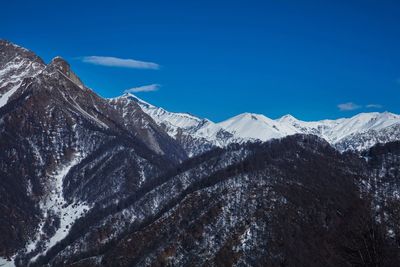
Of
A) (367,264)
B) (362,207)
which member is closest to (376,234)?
(367,264)

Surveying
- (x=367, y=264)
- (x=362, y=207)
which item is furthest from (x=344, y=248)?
(x=362, y=207)

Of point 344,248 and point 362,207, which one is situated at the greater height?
point 362,207

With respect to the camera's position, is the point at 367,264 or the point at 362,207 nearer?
the point at 367,264

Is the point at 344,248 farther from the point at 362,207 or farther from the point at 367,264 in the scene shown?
the point at 362,207

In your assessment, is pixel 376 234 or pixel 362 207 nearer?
pixel 376 234

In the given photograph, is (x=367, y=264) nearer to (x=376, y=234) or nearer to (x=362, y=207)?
(x=376, y=234)

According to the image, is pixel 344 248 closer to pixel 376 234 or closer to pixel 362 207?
pixel 376 234

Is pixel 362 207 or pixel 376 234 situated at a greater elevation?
pixel 362 207
